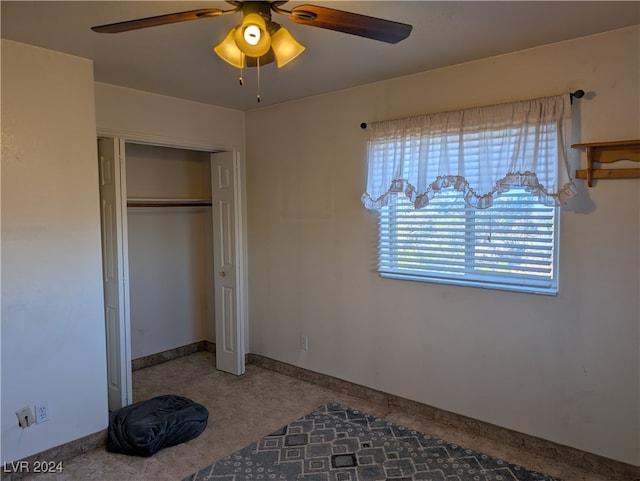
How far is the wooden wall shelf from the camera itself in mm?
2400

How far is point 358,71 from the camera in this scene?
316 cm

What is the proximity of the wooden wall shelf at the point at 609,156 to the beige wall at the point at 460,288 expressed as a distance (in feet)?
0.19

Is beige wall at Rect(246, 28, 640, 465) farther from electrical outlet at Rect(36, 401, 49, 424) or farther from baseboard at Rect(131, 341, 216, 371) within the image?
electrical outlet at Rect(36, 401, 49, 424)

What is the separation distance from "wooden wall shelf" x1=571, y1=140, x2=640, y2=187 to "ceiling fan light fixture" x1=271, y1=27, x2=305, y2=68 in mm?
1682

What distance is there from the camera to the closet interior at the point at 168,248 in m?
4.42

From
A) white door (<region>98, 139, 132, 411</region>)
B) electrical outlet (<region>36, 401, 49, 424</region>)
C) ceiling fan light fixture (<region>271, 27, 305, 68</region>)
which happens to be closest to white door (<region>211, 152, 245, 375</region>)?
white door (<region>98, 139, 132, 411</region>)

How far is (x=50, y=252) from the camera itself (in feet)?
8.83

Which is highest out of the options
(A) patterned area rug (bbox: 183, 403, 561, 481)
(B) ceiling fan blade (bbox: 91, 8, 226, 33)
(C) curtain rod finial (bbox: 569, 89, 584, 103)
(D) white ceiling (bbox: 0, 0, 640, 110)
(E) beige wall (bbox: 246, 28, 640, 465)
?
(D) white ceiling (bbox: 0, 0, 640, 110)

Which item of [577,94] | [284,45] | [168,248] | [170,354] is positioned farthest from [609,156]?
[170,354]

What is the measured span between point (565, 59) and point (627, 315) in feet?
4.93

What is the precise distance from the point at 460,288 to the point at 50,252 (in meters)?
2.63

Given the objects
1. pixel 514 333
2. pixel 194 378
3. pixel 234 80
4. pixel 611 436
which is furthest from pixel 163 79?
pixel 611 436
